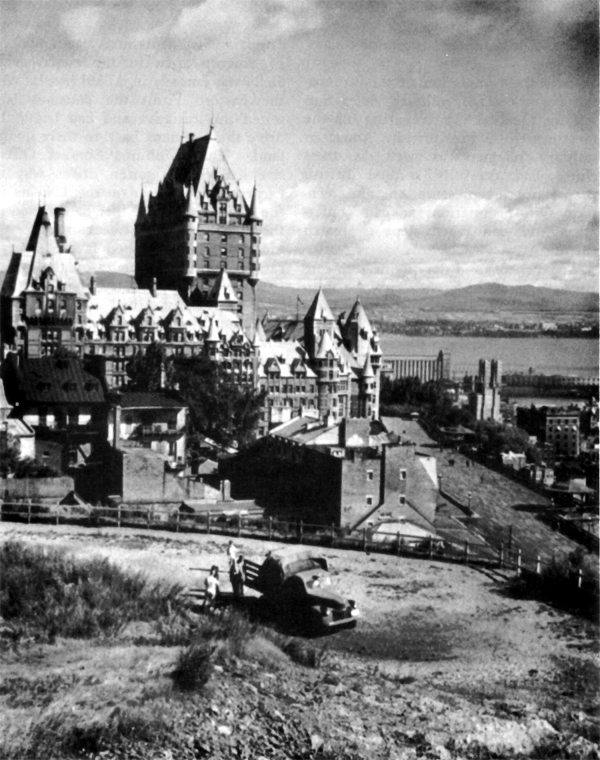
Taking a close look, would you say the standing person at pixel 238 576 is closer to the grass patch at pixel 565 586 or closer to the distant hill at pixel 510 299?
the grass patch at pixel 565 586

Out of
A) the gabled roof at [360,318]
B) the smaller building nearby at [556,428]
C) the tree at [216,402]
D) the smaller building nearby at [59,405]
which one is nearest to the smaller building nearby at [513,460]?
the smaller building nearby at [556,428]

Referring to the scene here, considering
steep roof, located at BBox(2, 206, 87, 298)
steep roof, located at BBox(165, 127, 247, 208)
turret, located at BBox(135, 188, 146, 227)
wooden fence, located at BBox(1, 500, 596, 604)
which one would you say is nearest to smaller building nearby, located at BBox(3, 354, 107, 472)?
wooden fence, located at BBox(1, 500, 596, 604)

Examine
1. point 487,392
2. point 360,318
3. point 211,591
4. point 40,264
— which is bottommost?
point 211,591

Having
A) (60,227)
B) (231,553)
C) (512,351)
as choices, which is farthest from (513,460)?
(60,227)

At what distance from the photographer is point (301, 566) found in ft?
19.9

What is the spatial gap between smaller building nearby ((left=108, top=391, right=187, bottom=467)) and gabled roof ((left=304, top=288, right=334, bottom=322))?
160cm

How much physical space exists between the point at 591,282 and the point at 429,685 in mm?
3400

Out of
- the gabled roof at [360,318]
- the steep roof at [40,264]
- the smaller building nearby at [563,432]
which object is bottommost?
the smaller building nearby at [563,432]

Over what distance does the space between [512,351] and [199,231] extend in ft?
23.4

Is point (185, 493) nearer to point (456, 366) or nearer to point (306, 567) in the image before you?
point (306, 567)

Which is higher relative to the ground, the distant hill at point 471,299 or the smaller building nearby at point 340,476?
the distant hill at point 471,299

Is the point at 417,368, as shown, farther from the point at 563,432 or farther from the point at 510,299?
the point at 510,299

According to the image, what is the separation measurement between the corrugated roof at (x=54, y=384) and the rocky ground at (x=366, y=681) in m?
1.64

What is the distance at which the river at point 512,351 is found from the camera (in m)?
6.97
